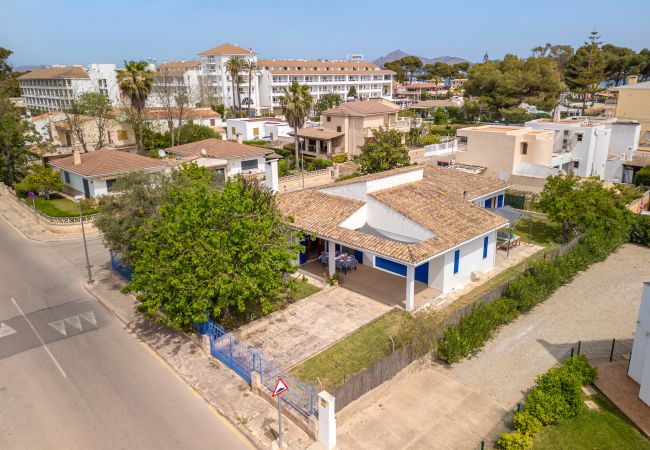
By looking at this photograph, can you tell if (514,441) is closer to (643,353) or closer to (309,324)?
(643,353)

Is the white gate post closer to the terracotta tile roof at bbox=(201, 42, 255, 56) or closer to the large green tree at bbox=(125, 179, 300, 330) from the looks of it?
the large green tree at bbox=(125, 179, 300, 330)

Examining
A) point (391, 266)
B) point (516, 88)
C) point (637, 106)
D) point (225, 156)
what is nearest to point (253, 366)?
point (391, 266)

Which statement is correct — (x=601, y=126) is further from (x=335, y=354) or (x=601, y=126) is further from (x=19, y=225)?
(x=19, y=225)

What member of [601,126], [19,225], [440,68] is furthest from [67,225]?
[440,68]

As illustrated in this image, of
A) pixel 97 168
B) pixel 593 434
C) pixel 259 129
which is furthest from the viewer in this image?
pixel 259 129

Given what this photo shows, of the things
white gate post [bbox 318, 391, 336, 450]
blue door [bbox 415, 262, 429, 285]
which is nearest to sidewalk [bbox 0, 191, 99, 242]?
blue door [bbox 415, 262, 429, 285]
